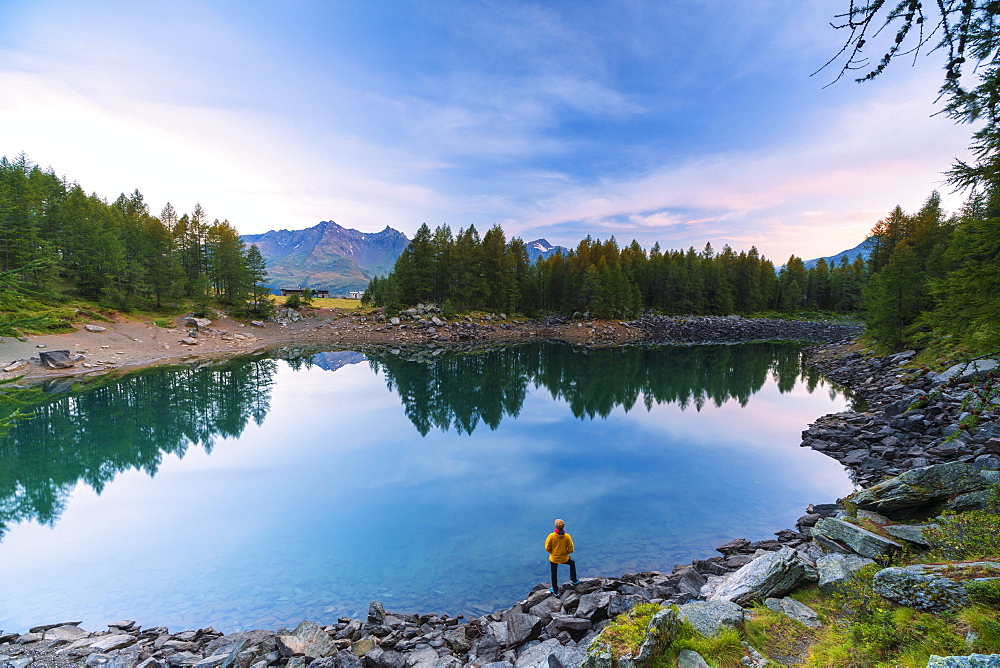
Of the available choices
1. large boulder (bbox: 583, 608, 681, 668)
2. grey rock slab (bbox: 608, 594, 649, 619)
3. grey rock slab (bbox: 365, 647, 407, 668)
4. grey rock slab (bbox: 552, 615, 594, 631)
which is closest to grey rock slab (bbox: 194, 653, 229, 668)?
grey rock slab (bbox: 365, 647, 407, 668)

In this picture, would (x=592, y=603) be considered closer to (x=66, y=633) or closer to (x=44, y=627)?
(x=66, y=633)

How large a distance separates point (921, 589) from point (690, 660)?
10.5ft

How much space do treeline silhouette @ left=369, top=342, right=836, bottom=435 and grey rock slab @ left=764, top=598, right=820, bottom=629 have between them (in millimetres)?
19913

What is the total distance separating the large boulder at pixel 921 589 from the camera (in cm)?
514

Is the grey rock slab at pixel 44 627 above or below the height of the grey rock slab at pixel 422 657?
below

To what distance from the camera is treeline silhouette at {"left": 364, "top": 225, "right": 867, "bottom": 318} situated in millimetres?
79688

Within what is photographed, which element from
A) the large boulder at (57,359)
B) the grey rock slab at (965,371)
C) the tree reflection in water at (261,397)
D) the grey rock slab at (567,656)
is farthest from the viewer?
the large boulder at (57,359)

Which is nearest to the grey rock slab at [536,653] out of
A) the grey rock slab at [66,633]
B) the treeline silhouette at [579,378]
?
the grey rock slab at [66,633]

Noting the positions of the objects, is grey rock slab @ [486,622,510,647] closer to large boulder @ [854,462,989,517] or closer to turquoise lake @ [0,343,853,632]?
turquoise lake @ [0,343,853,632]

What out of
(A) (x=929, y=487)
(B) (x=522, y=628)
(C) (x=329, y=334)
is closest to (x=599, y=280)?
(C) (x=329, y=334)

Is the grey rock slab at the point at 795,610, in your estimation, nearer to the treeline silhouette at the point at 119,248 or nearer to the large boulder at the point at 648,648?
the large boulder at the point at 648,648

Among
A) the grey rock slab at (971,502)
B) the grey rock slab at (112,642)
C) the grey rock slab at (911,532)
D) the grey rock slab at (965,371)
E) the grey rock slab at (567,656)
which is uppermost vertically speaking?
the grey rock slab at (965,371)

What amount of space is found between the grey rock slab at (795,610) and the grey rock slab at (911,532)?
2895 millimetres

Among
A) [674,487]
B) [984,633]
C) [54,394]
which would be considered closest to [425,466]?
[674,487]
